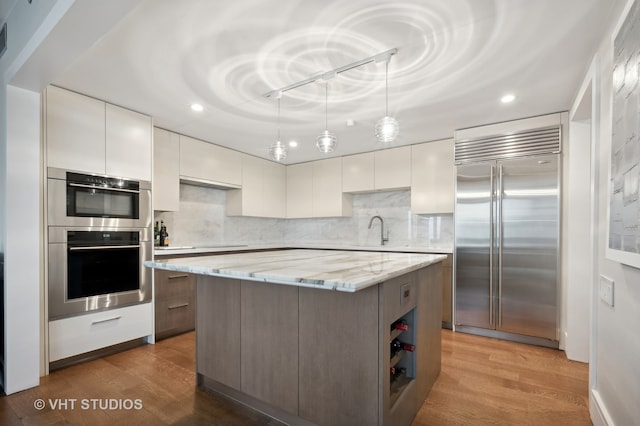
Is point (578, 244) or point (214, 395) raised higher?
point (578, 244)

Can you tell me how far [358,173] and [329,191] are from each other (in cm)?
56

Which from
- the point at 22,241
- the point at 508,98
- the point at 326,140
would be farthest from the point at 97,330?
the point at 508,98

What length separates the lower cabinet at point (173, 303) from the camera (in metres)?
3.16

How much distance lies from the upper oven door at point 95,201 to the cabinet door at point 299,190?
2.47m

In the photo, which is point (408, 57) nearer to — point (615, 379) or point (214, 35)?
point (214, 35)

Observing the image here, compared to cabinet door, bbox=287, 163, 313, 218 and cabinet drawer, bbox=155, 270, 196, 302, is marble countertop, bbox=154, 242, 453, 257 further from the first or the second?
cabinet door, bbox=287, 163, 313, 218

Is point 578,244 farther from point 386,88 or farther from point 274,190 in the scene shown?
point 274,190

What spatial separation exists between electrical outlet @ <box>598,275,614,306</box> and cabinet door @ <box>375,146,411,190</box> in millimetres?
2553

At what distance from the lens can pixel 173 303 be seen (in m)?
3.29

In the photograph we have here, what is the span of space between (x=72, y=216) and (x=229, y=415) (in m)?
2.00

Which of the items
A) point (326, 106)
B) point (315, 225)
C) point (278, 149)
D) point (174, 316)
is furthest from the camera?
point (315, 225)

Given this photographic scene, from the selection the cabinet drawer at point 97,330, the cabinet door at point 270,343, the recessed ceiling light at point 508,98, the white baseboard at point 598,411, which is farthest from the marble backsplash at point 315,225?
the cabinet door at point 270,343

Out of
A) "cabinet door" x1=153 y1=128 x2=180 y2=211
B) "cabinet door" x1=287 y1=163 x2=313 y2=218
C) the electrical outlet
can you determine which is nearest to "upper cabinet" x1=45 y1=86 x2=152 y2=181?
"cabinet door" x1=153 y1=128 x2=180 y2=211

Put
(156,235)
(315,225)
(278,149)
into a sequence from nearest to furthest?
(278,149) → (156,235) → (315,225)
